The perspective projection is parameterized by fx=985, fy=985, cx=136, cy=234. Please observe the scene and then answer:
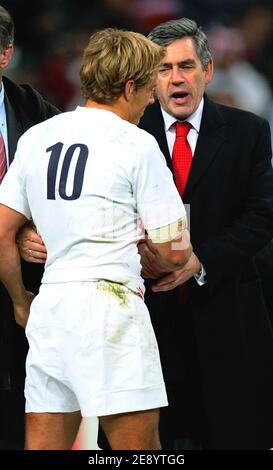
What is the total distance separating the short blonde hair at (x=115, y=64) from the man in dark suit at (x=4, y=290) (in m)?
0.76

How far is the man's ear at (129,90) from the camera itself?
2951 mm

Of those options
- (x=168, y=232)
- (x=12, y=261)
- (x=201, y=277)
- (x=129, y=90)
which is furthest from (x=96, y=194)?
(x=201, y=277)

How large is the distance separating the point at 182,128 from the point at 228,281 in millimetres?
605

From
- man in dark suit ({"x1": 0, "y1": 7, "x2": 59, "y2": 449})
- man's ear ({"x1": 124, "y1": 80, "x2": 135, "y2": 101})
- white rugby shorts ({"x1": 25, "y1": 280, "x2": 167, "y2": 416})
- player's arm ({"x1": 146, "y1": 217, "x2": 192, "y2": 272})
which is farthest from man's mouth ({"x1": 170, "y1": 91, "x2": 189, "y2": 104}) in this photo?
white rugby shorts ({"x1": 25, "y1": 280, "x2": 167, "y2": 416})

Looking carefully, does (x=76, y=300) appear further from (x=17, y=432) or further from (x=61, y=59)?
(x=61, y=59)

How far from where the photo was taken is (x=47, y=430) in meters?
2.93

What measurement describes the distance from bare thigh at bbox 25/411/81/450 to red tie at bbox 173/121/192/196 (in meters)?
1.08

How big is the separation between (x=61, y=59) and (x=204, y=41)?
11.9 feet

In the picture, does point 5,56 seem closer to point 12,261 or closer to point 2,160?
point 2,160

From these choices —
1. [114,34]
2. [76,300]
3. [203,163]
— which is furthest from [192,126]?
[76,300]

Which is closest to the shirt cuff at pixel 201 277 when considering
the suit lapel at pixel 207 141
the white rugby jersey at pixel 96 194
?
the suit lapel at pixel 207 141

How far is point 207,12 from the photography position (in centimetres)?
724

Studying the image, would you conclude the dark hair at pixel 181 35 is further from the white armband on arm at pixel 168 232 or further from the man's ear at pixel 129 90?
the white armband on arm at pixel 168 232

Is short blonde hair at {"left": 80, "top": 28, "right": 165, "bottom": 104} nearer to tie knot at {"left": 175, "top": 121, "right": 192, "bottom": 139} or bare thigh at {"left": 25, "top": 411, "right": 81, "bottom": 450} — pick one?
tie knot at {"left": 175, "top": 121, "right": 192, "bottom": 139}
